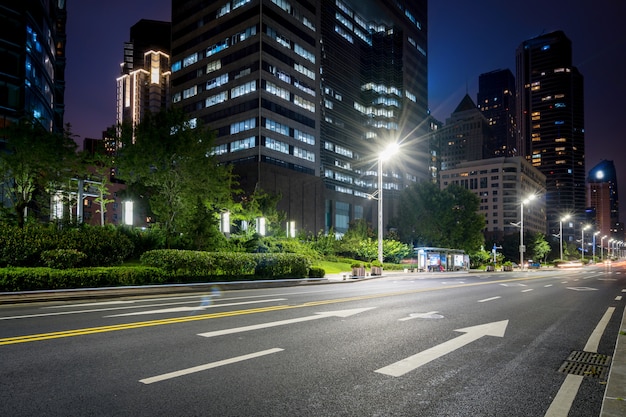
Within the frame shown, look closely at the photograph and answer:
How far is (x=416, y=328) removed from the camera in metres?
8.95

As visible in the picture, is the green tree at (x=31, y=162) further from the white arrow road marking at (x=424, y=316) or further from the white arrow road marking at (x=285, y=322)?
the white arrow road marking at (x=424, y=316)

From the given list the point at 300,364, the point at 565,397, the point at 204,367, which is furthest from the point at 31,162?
the point at 565,397

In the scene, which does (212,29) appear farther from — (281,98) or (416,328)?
(416,328)

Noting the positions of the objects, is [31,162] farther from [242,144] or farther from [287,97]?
[287,97]

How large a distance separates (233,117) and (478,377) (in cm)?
8043

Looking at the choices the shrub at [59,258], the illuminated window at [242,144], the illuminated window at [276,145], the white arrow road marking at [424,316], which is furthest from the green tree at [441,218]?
the white arrow road marking at [424,316]

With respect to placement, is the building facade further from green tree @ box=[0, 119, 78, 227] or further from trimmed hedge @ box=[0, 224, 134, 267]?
trimmed hedge @ box=[0, 224, 134, 267]

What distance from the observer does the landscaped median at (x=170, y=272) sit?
16.2 metres

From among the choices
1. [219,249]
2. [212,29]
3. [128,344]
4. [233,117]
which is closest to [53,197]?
[219,249]

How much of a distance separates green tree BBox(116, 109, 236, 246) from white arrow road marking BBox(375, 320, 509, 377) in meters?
22.2

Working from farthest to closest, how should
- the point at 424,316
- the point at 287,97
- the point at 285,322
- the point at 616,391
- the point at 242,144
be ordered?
the point at 287,97, the point at 242,144, the point at 424,316, the point at 285,322, the point at 616,391

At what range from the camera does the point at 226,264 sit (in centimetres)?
2377

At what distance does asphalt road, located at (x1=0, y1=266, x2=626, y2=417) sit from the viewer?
14.3 ft

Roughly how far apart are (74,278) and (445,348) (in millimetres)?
15610
